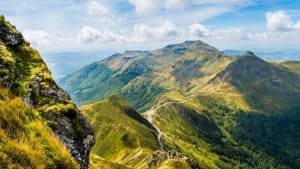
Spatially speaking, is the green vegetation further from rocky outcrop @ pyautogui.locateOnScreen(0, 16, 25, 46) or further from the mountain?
rocky outcrop @ pyautogui.locateOnScreen(0, 16, 25, 46)

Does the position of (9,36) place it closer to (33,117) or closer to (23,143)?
(33,117)

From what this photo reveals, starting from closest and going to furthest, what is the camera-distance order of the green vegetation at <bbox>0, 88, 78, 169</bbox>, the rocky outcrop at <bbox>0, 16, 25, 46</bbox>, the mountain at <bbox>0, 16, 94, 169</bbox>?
1. the green vegetation at <bbox>0, 88, 78, 169</bbox>
2. the mountain at <bbox>0, 16, 94, 169</bbox>
3. the rocky outcrop at <bbox>0, 16, 25, 46</bbox>

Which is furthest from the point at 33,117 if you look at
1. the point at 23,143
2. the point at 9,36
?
the point at 9,36

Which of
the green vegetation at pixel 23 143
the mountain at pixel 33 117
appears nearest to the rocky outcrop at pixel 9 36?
the mountain at pixel 33 117

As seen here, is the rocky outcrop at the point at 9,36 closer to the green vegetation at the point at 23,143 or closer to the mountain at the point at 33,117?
the mountain at the point at 33,117

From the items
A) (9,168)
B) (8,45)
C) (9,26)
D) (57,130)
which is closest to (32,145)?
(9,168)

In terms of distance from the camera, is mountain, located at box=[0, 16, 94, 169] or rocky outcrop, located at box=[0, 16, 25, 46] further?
rocky outcrop, located at box=[0, 16, 25, 46]

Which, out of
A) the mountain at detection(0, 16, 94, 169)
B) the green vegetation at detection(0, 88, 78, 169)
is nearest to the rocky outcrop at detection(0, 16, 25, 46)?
the mountain at detection(0, 16, 94, 169)

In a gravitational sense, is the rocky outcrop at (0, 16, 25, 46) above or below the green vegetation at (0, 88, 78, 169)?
above
